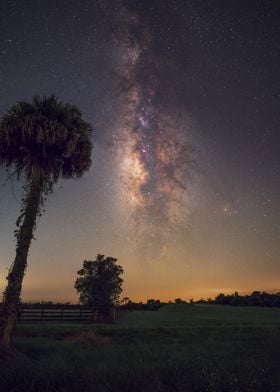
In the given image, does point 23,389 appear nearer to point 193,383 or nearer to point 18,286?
point 193,383

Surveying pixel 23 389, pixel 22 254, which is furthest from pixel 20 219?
pixel 23 389

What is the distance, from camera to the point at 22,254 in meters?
17.3

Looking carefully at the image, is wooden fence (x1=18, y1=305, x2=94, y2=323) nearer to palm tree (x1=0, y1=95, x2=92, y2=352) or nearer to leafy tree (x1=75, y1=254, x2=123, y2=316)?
leafy tree (x1=75, y1=254, x2=123, y2=316)

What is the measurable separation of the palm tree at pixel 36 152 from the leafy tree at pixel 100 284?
71.3 ft

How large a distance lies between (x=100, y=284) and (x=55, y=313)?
18.3 feet

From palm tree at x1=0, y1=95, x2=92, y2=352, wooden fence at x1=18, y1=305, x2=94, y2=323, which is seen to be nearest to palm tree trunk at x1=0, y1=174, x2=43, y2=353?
palm tree at x1=0, y1=95, x2=92, y2=352

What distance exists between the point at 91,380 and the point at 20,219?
10.8 m

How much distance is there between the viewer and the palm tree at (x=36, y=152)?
17.1 meters

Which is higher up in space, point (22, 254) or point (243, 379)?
point (22, 254)

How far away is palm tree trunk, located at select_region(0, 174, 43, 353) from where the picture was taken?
1606 centimetres

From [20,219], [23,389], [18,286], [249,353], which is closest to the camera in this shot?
[23,389]

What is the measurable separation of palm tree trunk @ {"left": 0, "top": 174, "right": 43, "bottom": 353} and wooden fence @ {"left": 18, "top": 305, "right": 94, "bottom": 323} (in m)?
21.3

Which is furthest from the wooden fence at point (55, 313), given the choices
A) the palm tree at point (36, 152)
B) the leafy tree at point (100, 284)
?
the palm tree at point (36, 152)

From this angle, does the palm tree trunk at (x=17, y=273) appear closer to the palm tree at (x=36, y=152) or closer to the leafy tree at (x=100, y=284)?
the palm tree at (x=36, y=152)
